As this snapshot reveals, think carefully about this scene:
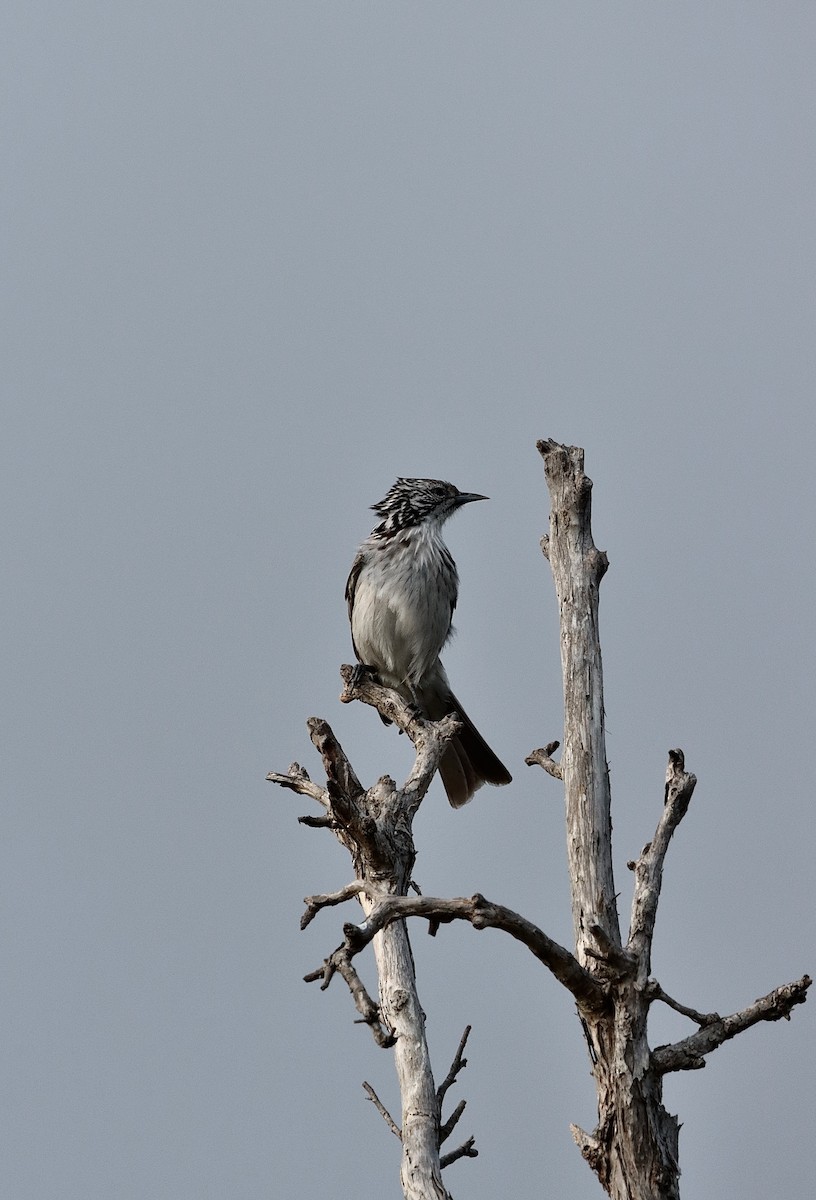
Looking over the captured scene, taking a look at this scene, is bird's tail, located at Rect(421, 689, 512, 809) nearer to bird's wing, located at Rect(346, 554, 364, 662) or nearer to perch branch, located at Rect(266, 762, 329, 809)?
bird's wing, located at Rect(346, 554, 364, 662)

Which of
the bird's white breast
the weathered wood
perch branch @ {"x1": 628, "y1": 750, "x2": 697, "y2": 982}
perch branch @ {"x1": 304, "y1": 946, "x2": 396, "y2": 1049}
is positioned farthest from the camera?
the bird's white breast

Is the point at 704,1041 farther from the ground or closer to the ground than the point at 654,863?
closer to the ground

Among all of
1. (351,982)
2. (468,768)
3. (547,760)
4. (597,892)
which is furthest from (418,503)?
(351,982)

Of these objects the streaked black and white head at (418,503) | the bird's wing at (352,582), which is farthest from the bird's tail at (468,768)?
the streaked black and white head at (418,503)

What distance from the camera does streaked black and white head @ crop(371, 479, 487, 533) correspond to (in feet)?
31.3

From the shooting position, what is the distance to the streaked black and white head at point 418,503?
9.53m

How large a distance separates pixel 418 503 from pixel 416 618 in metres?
1.07

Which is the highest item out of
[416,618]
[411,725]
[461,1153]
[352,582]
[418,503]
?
[418,503]

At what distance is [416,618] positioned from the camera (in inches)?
351

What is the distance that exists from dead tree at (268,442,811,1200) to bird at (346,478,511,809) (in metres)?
1.93

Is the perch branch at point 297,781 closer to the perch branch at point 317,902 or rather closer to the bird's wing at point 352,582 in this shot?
the perch branch at point 317,902

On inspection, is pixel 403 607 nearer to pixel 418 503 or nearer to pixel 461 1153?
pixel 418 503

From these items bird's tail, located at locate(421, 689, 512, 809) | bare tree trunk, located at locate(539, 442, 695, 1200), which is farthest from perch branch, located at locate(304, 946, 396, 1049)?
bird's tail, located at locate(421, 689, 512, 809)

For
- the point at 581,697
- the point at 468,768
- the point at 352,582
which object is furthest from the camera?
the point at 352,582
